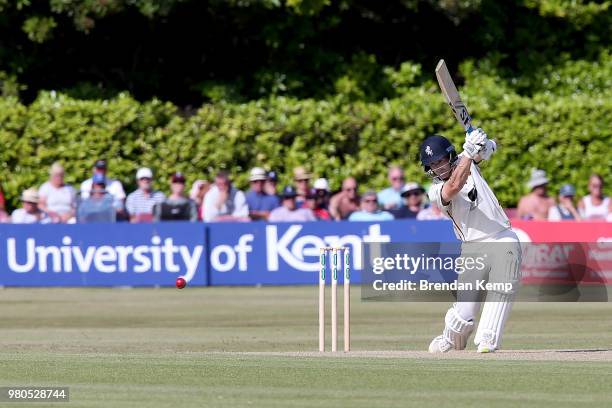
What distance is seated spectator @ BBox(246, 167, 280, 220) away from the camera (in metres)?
20.1

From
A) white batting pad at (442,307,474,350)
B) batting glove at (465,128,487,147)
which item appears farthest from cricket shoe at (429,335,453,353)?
batting glove at (465,128,487,147)

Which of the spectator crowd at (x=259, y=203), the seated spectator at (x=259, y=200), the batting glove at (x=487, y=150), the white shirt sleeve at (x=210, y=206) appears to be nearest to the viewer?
the batting glove at (x=487, y=150)

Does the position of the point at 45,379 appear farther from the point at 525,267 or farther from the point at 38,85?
the point at 38,85

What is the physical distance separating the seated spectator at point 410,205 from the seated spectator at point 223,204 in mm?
2165

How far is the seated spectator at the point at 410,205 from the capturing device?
19625mm

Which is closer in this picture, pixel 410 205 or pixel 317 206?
pixel 410 205

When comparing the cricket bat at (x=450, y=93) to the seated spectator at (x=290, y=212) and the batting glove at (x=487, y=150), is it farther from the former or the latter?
the seated spectator at (x=290, y=212)

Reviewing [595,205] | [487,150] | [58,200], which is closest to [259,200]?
[58,200]

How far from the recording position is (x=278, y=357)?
10.4 meters

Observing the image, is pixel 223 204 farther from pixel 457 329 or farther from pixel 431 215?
pixel 457 329

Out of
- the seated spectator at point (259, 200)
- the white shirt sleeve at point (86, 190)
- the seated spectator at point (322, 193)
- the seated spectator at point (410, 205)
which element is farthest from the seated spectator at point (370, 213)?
the white shirt sleeve at point (86, 190)

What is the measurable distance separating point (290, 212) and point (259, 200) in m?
0.80

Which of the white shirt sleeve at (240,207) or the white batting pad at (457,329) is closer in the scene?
the white batting pad at (457,329)

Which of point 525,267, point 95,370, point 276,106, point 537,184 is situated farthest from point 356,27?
point 95,370
